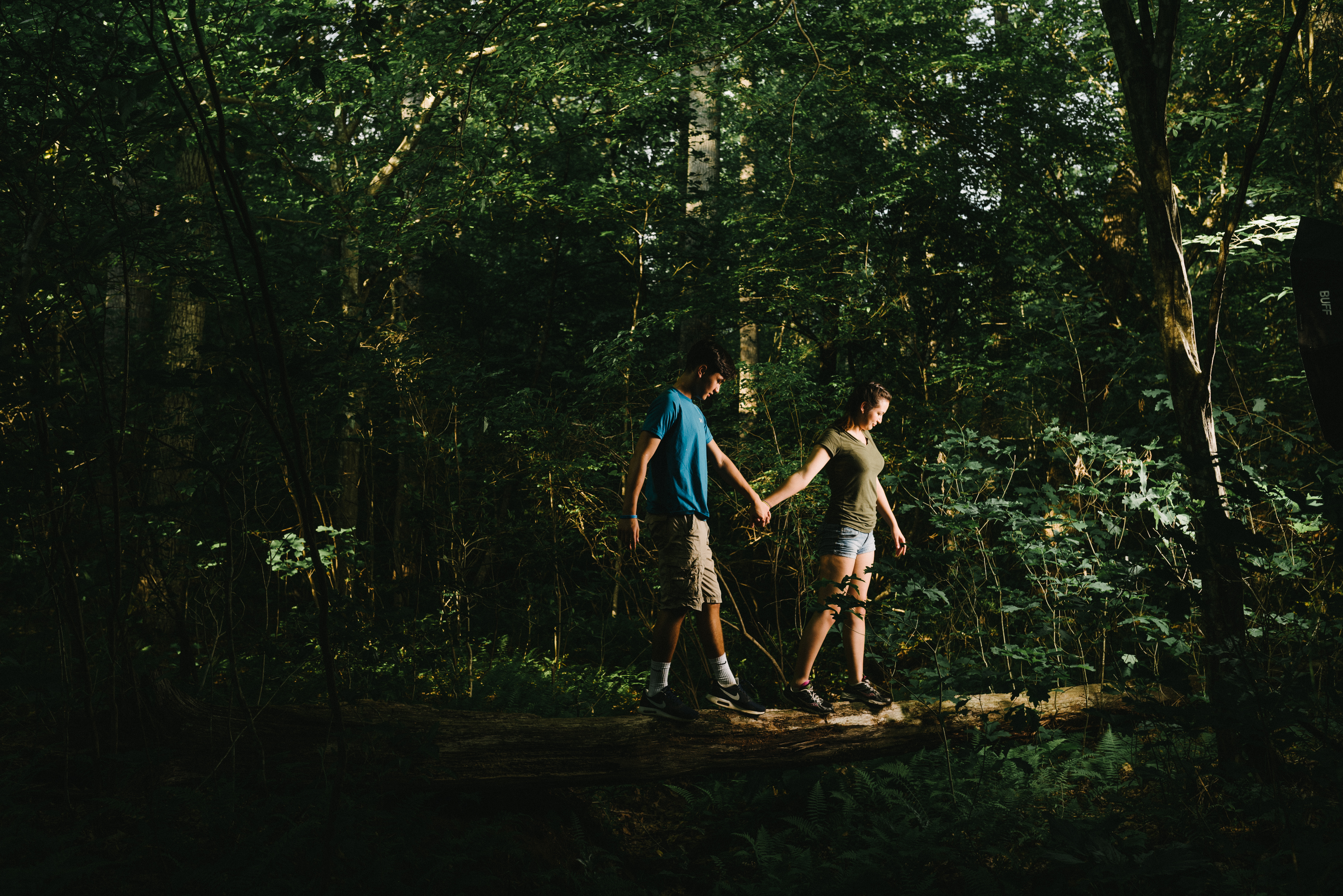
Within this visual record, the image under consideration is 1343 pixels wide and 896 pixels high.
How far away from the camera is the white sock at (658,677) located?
178 inches

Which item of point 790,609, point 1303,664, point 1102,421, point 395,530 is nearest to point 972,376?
point 1102,421

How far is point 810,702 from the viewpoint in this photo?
4.88m

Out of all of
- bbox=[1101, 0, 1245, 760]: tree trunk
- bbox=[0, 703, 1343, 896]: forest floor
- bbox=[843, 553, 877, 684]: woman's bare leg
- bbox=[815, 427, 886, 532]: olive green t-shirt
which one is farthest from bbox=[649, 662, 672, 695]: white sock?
bbox=[1101, 0, 1245, 760]: tree trunk

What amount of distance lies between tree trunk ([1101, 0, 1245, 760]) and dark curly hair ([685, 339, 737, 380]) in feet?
7.90

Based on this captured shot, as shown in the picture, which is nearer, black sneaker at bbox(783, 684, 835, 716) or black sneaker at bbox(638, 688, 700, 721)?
black sneaker at bbox(638, 688, 700, 721)

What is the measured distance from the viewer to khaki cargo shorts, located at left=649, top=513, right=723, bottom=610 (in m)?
4.39

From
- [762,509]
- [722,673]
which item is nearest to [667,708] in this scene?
[722,673]

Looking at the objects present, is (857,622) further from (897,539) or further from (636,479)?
(636,479)

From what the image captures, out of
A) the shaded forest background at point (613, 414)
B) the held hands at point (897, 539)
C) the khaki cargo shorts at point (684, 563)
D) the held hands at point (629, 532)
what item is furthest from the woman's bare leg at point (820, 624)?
the held hands at point (629, 532)

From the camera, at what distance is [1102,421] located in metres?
8.26

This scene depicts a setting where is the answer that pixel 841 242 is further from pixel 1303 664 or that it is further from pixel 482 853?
pixel 482 853

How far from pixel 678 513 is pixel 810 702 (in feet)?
4.75

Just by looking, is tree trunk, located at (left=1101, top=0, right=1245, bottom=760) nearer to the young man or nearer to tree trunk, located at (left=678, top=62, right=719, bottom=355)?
the young man

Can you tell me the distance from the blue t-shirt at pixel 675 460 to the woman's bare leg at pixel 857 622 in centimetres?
107
